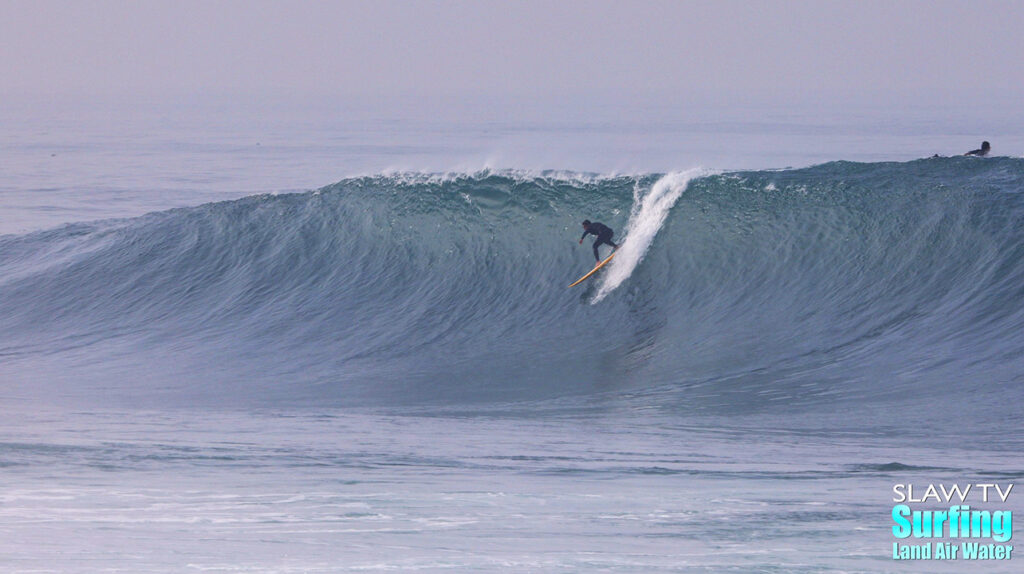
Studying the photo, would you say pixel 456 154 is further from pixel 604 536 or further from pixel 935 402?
pixel 604 536

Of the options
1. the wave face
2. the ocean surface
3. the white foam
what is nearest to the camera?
the ocean surface

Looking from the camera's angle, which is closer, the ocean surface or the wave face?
the ocean surface

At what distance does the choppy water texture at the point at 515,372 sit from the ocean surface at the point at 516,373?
37mm

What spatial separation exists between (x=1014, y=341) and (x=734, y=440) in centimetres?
363

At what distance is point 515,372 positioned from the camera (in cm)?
1145

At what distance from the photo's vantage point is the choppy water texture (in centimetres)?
588

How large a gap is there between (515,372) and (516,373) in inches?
1.3

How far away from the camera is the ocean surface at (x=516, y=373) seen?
19.2 ft

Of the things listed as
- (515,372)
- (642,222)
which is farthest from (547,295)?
(515,372)

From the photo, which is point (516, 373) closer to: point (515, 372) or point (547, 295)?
point (515, 372)

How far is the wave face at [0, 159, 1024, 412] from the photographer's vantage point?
10789 millimetres

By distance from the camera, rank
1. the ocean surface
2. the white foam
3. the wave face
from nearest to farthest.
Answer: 1. the ocean surface
2. the wave face
3. the white foam

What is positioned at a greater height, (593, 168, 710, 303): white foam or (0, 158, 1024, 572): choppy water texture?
(593, 168, 710, 303): white foam

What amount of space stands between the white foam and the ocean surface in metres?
0.05
